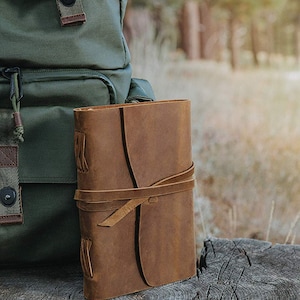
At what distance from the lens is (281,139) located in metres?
4.64

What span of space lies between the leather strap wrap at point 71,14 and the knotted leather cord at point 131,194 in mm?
383

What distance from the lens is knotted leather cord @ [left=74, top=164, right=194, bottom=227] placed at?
4.24 ft

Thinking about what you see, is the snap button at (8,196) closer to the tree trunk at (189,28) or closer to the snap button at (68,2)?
the snap button at (68,2)

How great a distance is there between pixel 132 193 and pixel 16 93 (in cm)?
34

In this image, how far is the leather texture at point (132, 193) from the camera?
1.29m

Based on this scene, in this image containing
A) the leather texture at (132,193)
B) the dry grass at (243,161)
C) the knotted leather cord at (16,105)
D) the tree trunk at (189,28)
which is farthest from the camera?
the tree trunk at (189,28)

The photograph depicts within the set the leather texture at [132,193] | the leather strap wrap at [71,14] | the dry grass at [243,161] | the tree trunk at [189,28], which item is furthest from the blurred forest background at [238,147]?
the tree trunk at [189,28]

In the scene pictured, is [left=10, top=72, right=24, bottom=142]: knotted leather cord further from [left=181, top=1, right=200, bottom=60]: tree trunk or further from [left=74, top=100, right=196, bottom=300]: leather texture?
[left=181, top=1, right=200, bottom=60]: tree trunk

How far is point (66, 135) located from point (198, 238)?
4.30 ft

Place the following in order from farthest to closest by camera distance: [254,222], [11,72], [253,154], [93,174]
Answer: [253,154]
[254,222]
[11,72]
[93,174]

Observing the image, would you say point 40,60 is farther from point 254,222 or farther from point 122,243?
point 254,222

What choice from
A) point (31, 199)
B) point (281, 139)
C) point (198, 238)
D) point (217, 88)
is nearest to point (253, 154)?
point (281, 139)

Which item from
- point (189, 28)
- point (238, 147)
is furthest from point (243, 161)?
point (189, 28)

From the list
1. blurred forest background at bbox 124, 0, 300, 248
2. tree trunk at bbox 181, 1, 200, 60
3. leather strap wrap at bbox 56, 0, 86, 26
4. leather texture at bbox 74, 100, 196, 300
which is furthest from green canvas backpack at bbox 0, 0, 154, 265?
tree trunk at bbox 181, 1, 200, 60
